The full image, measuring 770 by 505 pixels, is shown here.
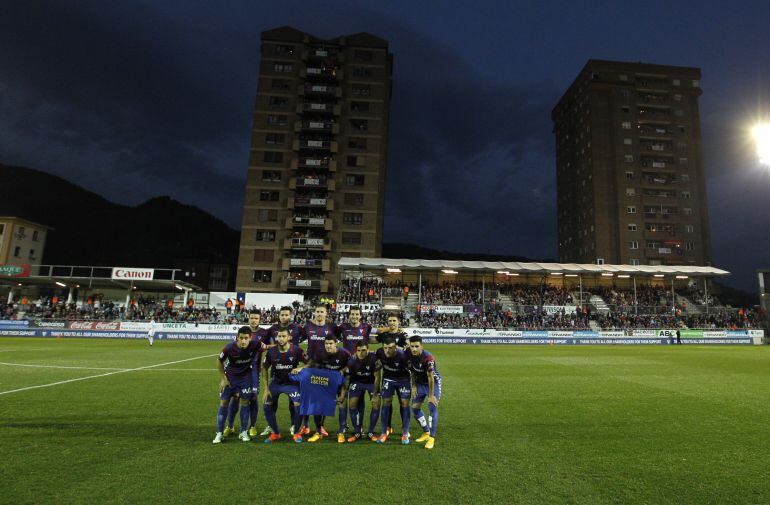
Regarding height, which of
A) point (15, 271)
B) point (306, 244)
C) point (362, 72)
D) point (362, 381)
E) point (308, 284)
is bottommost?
point (362, 381)

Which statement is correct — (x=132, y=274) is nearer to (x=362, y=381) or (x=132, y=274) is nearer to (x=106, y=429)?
(x=106, y=429)

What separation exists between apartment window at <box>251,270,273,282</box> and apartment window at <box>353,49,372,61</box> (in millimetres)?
38089

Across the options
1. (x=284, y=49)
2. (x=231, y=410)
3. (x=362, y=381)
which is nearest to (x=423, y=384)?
(x=362, y=381)

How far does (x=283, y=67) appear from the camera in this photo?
6806 centimetres

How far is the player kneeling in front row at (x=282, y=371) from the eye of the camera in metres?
7.74

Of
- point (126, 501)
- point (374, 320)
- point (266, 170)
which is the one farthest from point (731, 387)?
point (266, 170)

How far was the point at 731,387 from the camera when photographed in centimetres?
1316

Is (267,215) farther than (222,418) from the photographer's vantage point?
Yes

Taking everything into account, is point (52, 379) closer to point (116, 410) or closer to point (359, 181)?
point (116, 410)

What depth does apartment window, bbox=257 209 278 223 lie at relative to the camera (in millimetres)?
64125

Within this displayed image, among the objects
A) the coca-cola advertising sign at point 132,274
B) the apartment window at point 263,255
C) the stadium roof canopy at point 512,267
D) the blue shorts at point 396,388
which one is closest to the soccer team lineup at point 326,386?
the blue shorts at point 396,388

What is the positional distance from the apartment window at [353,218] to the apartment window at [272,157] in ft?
45.4

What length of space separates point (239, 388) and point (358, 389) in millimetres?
2233

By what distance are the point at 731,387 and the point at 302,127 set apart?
63.0 metres
